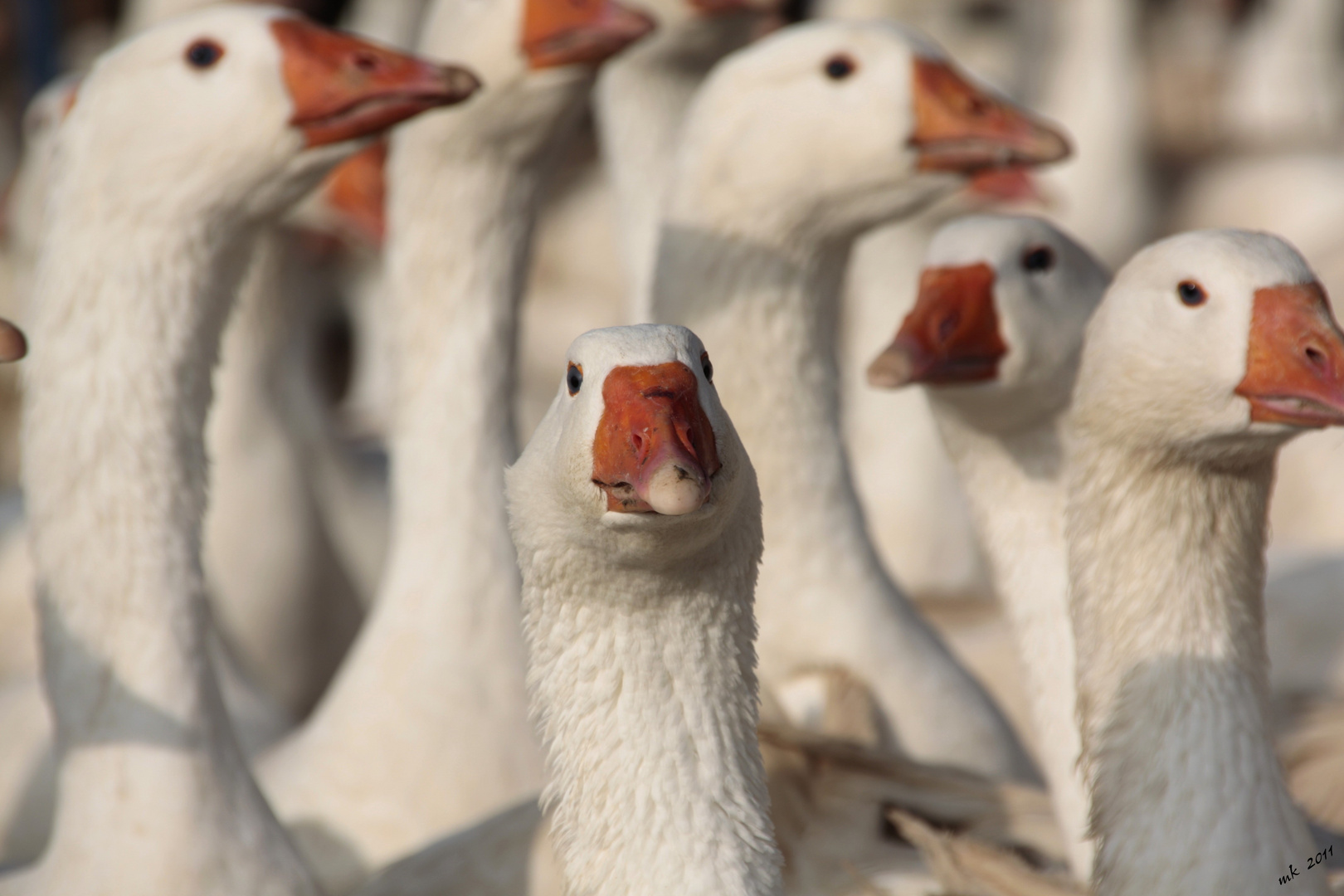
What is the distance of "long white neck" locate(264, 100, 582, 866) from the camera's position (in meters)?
4.50

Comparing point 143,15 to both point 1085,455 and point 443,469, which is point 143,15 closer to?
point 443,469

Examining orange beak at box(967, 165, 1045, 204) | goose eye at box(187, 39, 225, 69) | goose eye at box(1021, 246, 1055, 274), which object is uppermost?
goose eye at box(187, 39, 225, 69)

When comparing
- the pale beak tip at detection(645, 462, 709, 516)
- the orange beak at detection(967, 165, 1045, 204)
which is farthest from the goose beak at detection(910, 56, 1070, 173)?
the pale beak tip at detection(645, 462, 709, 516)

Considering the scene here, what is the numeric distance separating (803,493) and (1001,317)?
39.5 inches

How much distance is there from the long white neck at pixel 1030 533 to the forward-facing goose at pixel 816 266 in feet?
1.55

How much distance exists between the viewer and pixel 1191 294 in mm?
3307

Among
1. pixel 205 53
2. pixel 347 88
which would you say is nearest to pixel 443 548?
pixel 347 88

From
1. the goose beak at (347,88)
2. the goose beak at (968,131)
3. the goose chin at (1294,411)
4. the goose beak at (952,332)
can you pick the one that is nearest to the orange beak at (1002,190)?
the goose beak at (968,131)

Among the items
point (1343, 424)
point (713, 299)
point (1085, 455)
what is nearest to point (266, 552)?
point (713, 299)

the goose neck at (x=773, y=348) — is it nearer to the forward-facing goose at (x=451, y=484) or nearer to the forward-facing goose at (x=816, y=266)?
the forward-facing goose at (x=816, y=266)

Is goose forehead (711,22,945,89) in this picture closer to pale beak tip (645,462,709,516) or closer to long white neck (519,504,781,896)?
long white neck (519,504,781,896)

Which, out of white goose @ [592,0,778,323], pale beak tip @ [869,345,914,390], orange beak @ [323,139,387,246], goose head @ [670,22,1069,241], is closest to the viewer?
A: pale beak tip @ [869,345,914,390]

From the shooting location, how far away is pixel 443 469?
194 inches

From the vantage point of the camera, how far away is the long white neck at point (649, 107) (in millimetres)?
A: 6309
